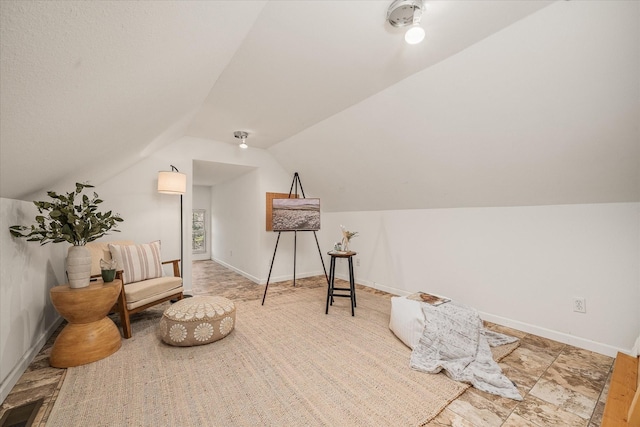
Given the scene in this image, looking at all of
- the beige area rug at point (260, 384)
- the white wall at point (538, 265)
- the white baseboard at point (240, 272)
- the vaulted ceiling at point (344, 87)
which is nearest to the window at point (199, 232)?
the white baseboard at point (240, 272)

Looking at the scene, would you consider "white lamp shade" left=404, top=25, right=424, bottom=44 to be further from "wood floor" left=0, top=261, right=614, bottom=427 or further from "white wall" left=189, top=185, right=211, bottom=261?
"white wall" left=189, top=185, right=211, bottom=261

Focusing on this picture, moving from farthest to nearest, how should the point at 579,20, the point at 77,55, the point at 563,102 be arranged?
the point at 563,102
the point at 579,20
the point at 77,55

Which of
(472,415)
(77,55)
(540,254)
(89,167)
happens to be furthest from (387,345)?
(89,167)

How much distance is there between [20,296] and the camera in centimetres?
199

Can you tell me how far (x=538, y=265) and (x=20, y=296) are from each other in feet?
15.2

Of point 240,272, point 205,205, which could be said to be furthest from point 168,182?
point 205,205

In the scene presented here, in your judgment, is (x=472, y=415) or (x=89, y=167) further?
(x=89, y=167)

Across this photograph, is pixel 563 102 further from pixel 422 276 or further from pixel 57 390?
pixel 57 390

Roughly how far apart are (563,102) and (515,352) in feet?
6.94

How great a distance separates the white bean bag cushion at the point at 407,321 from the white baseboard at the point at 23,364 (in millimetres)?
2944

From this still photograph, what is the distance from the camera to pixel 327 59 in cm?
209

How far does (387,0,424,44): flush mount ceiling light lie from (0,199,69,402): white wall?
9.50 feet

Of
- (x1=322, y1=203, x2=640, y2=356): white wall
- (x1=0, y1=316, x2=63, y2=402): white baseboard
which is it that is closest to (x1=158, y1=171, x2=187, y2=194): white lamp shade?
(x1=0, y1=316, x2=63, y2=402): white baseboard

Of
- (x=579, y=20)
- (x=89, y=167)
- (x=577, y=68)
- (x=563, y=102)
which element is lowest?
(x=89, y=167)
